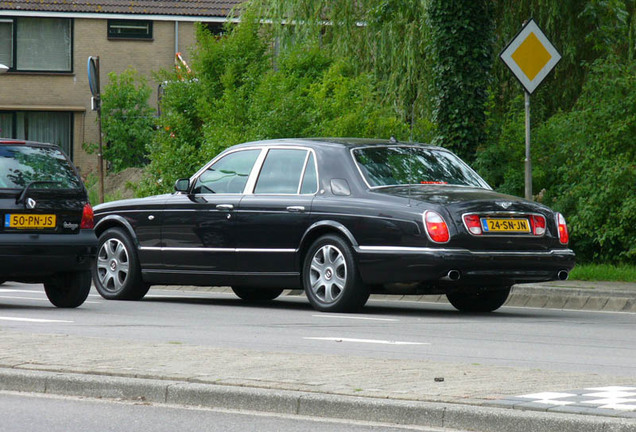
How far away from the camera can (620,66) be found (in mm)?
17250

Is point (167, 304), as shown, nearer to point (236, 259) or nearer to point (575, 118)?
point (236, 259)

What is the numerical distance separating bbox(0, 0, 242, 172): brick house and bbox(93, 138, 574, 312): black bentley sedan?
1049 inches

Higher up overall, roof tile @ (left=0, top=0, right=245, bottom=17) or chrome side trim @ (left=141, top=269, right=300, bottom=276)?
roof tile @ (left=0, top=0, right=245, bottom=17)

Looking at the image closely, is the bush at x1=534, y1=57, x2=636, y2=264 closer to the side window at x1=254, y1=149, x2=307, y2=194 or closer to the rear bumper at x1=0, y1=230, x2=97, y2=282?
the side window at x1=254, y1=149, x2=307, y2=194

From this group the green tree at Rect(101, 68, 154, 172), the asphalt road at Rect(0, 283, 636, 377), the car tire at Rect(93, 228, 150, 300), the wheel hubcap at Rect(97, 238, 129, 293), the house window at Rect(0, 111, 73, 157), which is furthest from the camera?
the house window at Rect(0, 111, 73, 157)

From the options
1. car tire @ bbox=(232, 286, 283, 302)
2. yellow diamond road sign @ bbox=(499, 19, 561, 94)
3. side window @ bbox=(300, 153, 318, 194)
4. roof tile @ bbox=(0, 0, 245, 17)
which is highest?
yellow diamond road sign @ bbox=(499, 19, 561, 94)

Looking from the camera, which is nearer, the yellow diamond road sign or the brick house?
the yellow diamond road sign

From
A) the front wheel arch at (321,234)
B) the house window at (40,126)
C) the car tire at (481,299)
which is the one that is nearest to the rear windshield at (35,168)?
the front wheel arch at (321,234)

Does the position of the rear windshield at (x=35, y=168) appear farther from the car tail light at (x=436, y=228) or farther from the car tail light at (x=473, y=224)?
the car tail light at (x=473, y=224)

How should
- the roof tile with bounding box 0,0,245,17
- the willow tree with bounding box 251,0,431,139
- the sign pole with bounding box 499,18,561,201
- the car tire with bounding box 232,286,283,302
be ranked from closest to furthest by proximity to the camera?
Result: the car tire with bounding box 232,286,283,302 → the sign pole with bounding box 499,18,561,201 → the willow tree with bounding box 251,0,431,139 → the roof tile with bounding box 0,0,245,17

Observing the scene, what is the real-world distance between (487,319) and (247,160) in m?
3.12

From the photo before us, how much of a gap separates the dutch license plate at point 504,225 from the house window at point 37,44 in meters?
30.5

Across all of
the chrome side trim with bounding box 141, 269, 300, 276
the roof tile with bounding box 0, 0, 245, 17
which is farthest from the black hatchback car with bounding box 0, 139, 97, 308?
the roof tile with bounding box 0, 0, 245, 17

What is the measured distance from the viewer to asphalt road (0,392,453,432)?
6508 millimetres
